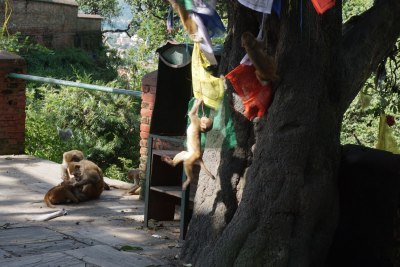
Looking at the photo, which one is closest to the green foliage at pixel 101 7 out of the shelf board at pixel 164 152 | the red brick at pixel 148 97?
the red brick at pixel 148 97

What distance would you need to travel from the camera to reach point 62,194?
8648 mm

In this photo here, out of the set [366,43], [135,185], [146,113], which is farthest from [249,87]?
[135,185]

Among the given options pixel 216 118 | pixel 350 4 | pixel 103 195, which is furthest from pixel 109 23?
pixel 216 118

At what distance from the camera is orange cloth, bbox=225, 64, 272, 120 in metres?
5.70

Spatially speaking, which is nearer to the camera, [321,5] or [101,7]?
[321,5]

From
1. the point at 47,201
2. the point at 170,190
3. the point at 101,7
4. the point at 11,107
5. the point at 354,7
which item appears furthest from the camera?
the point at 101,7

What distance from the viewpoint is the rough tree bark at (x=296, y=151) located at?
217 inches

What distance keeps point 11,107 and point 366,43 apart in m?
7.17

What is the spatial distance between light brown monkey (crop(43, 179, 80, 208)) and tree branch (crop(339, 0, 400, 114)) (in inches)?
152

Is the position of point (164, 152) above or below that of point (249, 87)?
below

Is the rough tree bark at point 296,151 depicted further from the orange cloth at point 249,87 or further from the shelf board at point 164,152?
the shelf board at point 164,152

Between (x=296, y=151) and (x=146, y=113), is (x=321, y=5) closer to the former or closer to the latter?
(x=296, y=151)

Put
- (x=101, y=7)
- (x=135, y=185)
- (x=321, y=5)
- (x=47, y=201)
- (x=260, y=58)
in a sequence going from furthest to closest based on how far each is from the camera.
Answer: (x=101, y=7) → (x=135, y=185) → (x=47, y=201) → (x=260, y=58) → (x=321, y=5)

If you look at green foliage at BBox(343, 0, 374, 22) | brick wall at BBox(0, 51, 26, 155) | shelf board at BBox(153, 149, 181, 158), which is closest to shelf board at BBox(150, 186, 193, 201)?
shelf board at BBox(153, 149, 181, 158)
